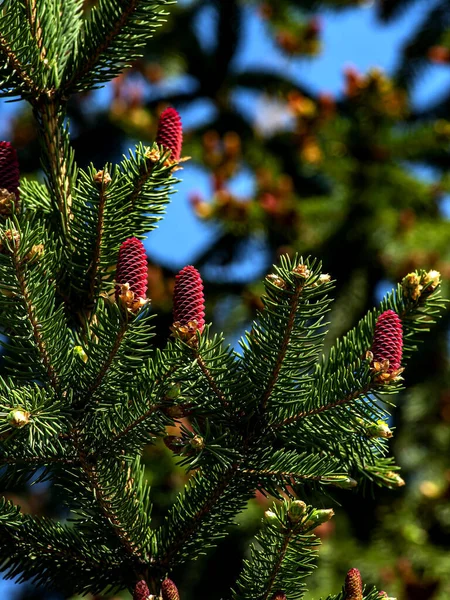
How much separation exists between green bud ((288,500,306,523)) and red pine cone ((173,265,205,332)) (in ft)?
0.91

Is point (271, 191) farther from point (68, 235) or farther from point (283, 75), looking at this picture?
point (68, 235)

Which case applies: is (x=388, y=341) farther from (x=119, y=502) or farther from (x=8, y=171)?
(x=8, y=171)

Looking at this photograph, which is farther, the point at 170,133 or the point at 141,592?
the point at 170,133

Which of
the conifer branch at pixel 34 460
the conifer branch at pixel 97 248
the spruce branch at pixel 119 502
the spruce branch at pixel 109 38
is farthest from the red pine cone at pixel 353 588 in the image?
the spruce branch at pixel 109 38

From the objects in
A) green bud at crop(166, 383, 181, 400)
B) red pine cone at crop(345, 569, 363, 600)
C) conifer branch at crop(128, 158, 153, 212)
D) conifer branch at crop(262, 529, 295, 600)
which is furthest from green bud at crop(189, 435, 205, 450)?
conifer branch at crop(128, 158, 153, 212)

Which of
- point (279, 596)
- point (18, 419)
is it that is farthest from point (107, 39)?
point (279, 596)

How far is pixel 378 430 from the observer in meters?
1.23

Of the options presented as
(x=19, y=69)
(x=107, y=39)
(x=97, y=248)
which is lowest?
(x=97, y=248)

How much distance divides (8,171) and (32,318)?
29cm

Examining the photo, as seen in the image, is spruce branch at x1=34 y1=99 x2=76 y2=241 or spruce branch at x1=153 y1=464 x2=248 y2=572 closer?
spruce branch at x1=153 y1=464 x2=248 y2=572

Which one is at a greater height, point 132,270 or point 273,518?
point 132,270

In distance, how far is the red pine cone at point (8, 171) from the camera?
133cm

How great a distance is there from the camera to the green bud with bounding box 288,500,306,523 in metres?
1.14

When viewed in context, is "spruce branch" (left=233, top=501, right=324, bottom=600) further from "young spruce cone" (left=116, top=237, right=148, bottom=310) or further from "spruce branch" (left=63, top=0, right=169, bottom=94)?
"spruce branch" (left=63, top=0, right=169, bottom=94)
